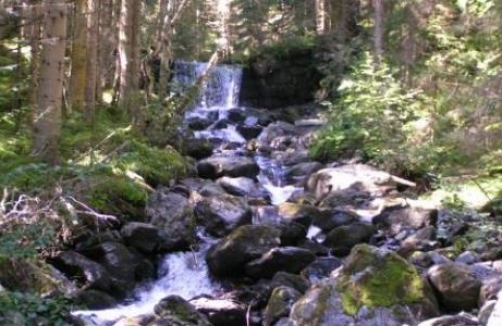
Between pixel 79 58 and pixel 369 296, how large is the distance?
9.47 metres

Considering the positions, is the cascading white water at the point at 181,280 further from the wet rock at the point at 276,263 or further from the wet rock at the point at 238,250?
the wet rock at the point at 276,263

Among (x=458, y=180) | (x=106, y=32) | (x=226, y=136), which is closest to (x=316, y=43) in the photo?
(x=226, y=136)

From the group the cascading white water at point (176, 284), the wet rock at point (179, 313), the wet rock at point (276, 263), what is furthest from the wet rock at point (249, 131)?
the wet rock at point (179, 313)

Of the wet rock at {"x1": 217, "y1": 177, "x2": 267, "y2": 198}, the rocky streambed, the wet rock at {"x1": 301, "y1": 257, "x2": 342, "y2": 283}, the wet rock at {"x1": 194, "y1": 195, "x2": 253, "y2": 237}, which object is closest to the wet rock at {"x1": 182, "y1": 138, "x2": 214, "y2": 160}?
the rocky streambed

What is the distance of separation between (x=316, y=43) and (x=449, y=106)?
11912mm

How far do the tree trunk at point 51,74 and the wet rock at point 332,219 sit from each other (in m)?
4.91

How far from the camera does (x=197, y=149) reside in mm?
16953

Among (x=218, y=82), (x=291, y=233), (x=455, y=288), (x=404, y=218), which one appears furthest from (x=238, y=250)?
(x=218, y=82)

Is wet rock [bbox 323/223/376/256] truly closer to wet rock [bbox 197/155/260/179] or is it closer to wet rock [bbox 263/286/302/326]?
wet rock [bbox 263/286/302/326]

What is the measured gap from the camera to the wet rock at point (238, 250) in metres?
9.12

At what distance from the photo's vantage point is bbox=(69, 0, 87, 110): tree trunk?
13.3 metres

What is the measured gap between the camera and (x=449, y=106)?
50.1ft

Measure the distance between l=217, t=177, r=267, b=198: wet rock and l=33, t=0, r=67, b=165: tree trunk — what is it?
535 centimetres

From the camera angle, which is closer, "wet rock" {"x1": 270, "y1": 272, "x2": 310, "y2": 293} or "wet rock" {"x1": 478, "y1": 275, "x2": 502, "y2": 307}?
"wet rock" {"x1": 478, "y1": 275, "x2": 502, "y2": 307}
